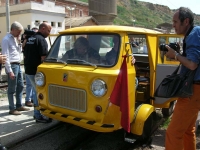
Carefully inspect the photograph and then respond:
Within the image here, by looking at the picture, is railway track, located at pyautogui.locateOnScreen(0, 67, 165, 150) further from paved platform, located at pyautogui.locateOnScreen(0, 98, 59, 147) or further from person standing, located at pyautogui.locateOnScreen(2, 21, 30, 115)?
person standing, located at pyautogui.locateOnScreen(2, 21, 30, 115)

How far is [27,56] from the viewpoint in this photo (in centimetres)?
479

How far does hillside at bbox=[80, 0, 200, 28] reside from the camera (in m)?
91.3

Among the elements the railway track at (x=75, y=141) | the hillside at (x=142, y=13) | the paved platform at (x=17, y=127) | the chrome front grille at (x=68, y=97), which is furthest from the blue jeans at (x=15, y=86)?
the hillside at (x=142, y=13)

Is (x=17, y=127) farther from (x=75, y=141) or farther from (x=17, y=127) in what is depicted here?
(x=75, y=141)

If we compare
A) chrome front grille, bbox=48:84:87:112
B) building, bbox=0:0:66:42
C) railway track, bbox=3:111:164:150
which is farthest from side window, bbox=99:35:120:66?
building, bbox=0:0:66:42

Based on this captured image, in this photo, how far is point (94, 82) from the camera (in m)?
3.41

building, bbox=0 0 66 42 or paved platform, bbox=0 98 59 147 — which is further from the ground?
building, bbox=0 0 66 42

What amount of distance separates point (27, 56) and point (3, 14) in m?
28.7

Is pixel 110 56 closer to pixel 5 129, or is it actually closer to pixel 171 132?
pixel 171 132

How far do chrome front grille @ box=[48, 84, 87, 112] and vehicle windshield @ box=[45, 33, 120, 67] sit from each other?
1.58 feet

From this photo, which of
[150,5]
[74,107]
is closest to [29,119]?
[74,107]

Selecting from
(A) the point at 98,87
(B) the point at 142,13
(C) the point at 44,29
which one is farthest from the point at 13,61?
(B) the point at 142,13

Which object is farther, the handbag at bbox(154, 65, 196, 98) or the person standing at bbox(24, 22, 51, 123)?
the person standing at bbox(24, 22, 51, 123)

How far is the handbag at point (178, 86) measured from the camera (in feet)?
8.98
